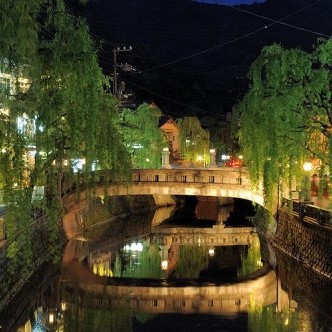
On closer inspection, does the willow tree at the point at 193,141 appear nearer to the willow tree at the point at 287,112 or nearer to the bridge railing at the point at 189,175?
the bridge railing at the point at 189,175

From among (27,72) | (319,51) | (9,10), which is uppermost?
(319,51)

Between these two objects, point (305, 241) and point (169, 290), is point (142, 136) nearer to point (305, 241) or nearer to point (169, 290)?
point (305, 241)

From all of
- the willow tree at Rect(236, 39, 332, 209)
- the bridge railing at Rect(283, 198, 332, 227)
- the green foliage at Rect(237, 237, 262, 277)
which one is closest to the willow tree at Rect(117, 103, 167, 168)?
the green foliage at Rect(237, 237, 262, 277)

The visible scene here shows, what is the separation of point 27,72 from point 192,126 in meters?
50.8

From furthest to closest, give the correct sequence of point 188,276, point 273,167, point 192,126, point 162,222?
point 192,126
point 162,222
point 188,276
point 273,167

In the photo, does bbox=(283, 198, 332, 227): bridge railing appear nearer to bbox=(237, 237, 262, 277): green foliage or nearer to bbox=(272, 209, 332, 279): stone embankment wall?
bbox=(272, 209, 332, 279): stone embankment wall

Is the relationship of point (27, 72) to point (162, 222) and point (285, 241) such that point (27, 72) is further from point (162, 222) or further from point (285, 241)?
point (162, 222)

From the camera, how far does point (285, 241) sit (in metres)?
28.5

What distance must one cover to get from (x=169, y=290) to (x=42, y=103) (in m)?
12.4

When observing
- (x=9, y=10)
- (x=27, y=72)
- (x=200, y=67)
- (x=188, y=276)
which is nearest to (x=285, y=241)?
(x=188, y=276)

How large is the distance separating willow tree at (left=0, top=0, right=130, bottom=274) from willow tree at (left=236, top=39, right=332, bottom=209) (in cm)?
680

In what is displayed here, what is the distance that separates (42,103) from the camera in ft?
41.5

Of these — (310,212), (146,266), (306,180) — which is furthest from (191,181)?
(306,180)

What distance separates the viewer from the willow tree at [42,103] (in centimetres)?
1018
